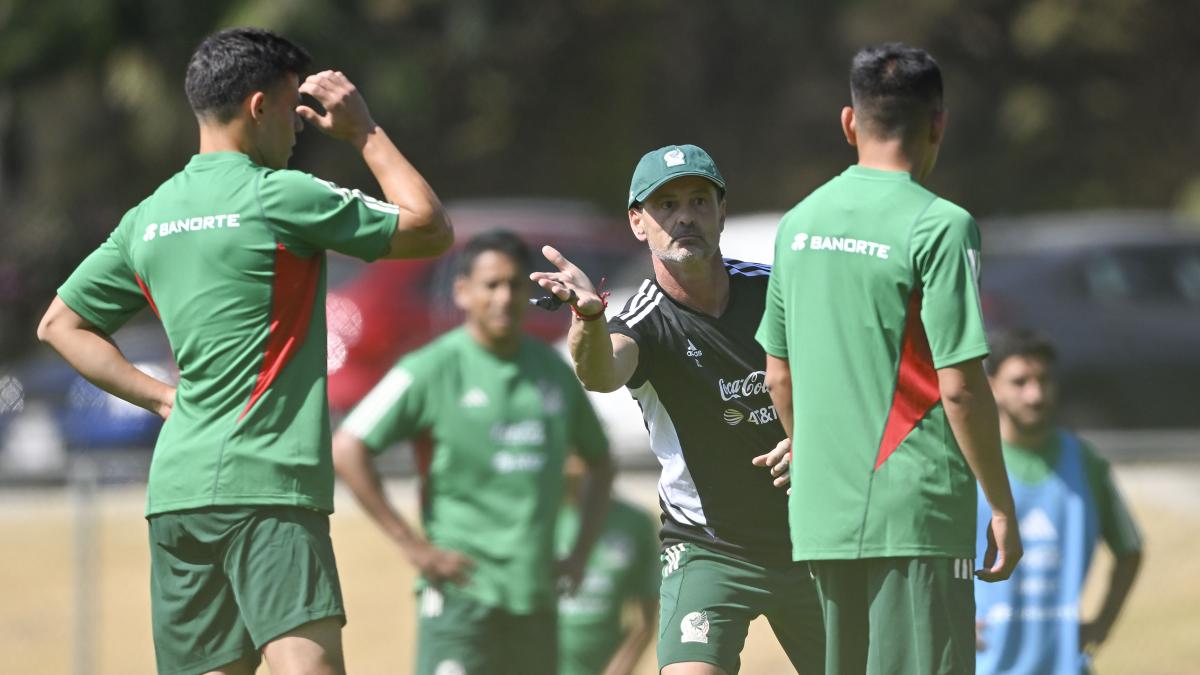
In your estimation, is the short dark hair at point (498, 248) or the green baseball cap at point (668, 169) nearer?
the green baseball cap at point (668, 169)

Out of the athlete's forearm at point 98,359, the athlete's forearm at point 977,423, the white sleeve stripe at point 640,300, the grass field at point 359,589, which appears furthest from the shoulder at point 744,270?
the grass field at point 359,589

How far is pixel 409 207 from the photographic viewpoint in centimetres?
509

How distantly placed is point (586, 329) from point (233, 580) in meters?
1.16

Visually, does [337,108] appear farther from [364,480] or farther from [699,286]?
[364,480]

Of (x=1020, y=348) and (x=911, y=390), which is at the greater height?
(x=1020, y=348)

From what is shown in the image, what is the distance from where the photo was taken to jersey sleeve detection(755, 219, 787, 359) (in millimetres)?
4941

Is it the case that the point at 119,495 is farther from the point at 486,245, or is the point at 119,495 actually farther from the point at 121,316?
the point at 121,316

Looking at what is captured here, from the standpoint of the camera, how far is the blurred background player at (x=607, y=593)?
27.3 ft

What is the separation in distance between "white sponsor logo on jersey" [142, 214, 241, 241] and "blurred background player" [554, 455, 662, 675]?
3.35 m

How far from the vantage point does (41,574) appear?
11734 mm

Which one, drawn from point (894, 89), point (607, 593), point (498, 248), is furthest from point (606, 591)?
point (894, 89)

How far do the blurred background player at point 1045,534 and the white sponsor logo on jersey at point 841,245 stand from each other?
205 centimetres

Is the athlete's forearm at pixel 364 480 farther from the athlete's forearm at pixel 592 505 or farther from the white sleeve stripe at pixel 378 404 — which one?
the athlete's forearm at pixel 592 505

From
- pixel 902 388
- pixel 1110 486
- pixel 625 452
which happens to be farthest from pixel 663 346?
pixel 625 452
